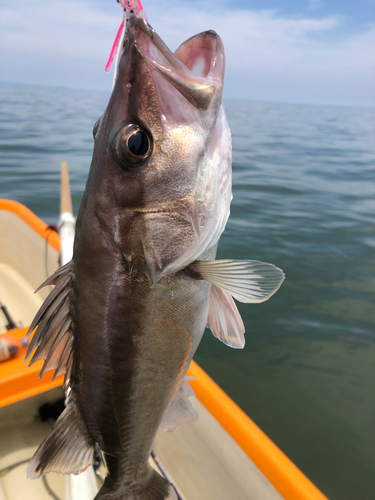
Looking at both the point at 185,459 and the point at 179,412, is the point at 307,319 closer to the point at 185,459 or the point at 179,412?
the point at 185,459

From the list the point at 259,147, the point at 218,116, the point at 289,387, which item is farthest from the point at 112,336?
the point at 259,147

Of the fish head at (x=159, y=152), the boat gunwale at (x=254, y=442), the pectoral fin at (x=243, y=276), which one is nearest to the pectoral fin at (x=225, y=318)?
the pectoral fin at (x=243, y=276)

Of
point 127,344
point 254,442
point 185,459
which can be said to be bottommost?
point 185,459

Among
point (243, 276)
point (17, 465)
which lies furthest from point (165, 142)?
point (17, 465)

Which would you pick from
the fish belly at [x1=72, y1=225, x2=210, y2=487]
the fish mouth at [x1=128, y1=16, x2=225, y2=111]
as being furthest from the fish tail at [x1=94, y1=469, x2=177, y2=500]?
the fish mouth at [x1=128, y1=16, x2=225, y2=111]

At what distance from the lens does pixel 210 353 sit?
15.3 ft

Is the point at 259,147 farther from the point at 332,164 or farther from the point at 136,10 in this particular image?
the point at 136,10

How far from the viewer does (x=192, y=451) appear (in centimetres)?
243

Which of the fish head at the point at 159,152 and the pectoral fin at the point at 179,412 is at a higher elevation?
the fish head at the point at 159,152

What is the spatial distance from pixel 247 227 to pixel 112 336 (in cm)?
686

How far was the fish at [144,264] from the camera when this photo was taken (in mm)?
1001

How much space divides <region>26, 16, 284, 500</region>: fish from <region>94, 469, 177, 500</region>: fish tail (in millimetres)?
233

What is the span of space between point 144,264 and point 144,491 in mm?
991

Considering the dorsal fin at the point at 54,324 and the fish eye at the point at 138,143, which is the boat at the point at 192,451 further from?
the fish eye at the point at 138,143
